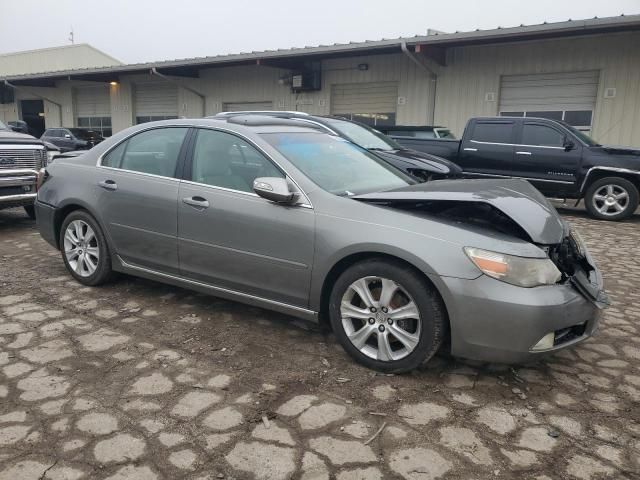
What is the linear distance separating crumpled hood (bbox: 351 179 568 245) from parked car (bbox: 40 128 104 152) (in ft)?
63.1

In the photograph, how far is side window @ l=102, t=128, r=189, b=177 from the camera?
4.19 meters

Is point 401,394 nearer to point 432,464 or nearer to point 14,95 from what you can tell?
point 432,464

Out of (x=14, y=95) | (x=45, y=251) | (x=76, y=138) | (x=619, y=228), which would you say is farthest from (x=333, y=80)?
(x=14, y=95)

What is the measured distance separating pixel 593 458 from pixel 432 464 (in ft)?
2.52

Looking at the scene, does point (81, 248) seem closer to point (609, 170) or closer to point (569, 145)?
point (569, 145)

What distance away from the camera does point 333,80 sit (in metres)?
17.9

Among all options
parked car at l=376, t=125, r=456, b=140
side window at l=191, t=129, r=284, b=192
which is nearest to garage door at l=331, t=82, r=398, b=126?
parked car at l=376, t=125, r=456, b=140

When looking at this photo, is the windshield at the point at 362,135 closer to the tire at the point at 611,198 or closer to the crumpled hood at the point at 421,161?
the crumpled hood at the point at 421,161

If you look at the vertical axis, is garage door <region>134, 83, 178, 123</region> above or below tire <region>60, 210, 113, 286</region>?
above

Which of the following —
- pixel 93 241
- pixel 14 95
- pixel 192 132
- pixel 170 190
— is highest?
pixel 14 95

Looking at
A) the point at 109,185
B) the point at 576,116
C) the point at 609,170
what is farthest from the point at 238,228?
the point at 576,116

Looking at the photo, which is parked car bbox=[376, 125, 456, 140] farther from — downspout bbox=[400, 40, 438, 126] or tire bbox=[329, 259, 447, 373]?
tire bbox=[329, 259, 447, 373]

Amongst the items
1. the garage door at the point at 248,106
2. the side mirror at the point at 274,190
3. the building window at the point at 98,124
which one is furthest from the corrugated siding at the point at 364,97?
the side mirror at the point at 274,190

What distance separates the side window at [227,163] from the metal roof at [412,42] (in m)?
11.1
